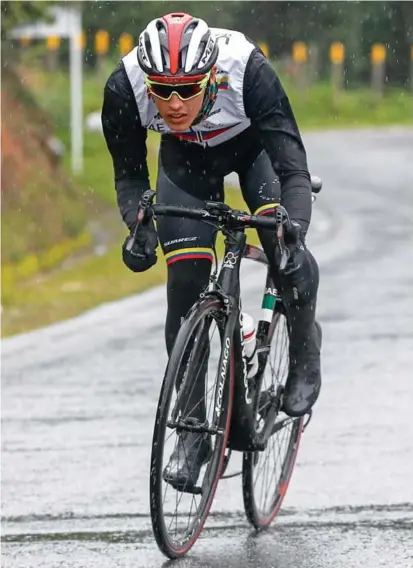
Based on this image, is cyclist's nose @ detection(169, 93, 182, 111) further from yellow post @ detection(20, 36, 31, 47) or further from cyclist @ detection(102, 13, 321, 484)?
yellow post @ detection(20, 36, 31, 47)

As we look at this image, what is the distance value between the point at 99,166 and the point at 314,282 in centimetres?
2023

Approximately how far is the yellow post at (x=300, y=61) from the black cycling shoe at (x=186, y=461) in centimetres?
4388

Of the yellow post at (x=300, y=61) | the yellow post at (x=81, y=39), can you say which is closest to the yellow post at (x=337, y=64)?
the yellow post at (x=300, y=61)

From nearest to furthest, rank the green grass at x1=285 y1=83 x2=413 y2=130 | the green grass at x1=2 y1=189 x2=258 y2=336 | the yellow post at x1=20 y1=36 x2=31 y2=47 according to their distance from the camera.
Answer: the green grass at x1=2 y1=189 x2=258 y2=336
the yellow post at x1=20 y1=36 x2=31 y2=47
the green grass at x1=285 y1=83 x2=413 y2=130

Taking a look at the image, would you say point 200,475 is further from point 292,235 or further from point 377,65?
point 377,65

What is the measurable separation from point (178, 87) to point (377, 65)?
1804 inches

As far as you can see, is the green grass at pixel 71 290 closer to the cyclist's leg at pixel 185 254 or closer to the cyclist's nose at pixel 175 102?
the cyclist's leg at pixel 185 254

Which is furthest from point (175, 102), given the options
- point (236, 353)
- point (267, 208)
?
point (236, 353)

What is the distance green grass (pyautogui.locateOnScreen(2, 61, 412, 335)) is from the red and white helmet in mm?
6467

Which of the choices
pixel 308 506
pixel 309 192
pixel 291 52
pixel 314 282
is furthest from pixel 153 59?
pixel 291 52

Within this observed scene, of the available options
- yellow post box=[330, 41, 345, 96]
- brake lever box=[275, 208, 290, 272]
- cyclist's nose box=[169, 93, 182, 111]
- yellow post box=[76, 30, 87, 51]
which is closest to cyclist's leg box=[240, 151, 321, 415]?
brake lever box=[275, 208, 290, 272]

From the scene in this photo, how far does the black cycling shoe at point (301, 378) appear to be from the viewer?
5.87m

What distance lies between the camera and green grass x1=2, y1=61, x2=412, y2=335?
1251 cm

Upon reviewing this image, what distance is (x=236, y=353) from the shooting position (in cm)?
548
